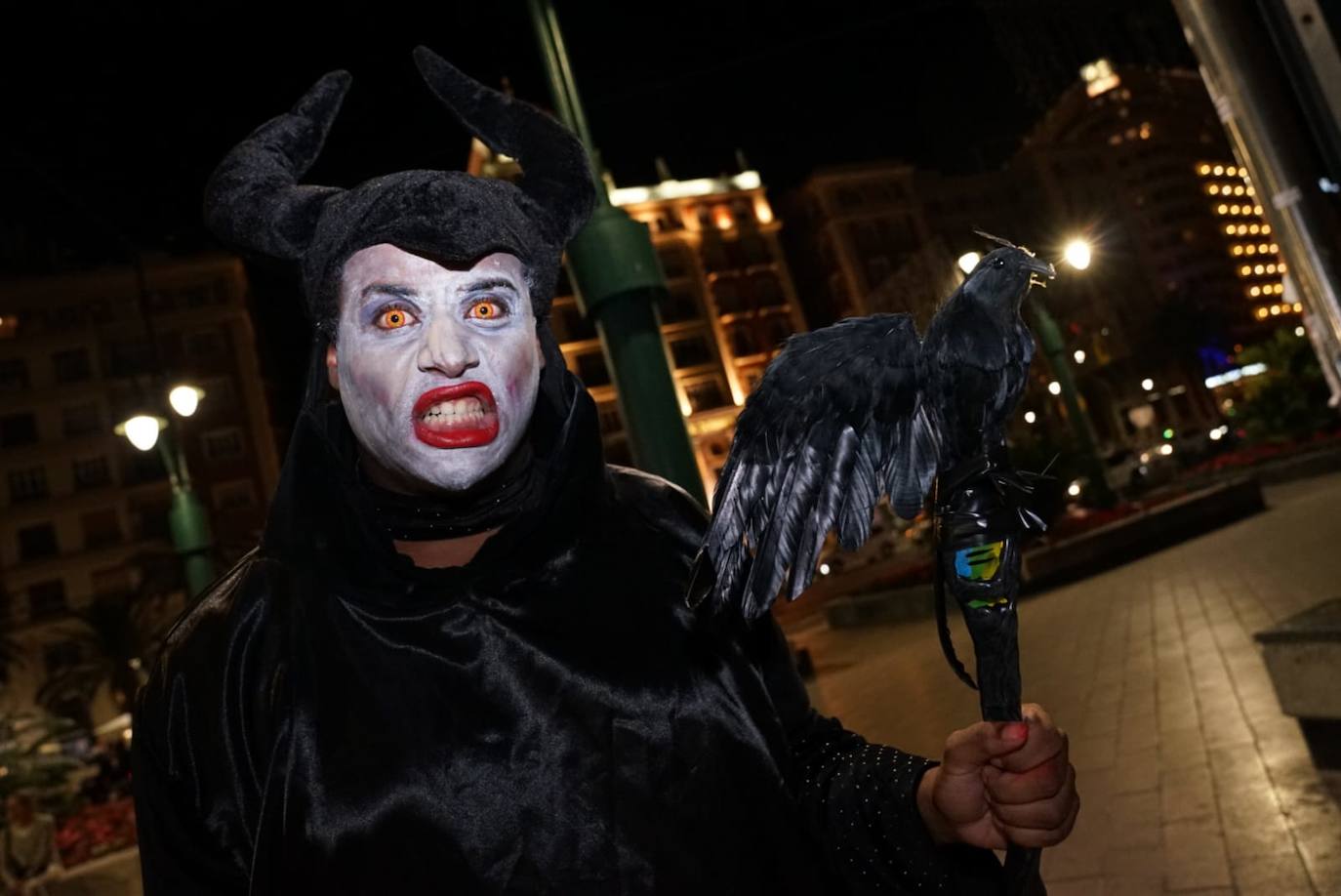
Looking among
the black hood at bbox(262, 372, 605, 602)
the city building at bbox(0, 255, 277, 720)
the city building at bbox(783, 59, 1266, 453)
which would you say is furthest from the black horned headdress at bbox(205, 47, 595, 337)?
the city building at bbox(0, 255, 277, 720)

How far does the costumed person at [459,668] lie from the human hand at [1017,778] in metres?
0.06

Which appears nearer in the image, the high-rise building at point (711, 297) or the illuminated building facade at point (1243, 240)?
the high-rise building at point (711, 297)

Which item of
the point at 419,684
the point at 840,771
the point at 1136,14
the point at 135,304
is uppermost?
the point at 135,304

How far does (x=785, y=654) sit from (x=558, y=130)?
1375 millimetres

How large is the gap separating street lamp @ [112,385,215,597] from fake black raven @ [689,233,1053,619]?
9127 millimetres

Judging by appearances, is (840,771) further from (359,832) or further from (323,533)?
(323,533)

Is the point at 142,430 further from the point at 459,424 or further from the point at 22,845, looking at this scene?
the point at 459,424

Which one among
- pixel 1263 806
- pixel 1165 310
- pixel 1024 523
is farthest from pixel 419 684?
pixel 1165 310

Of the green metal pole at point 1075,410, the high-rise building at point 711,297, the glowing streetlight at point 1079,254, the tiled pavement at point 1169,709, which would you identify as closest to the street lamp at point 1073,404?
the green metal pole at point 1075,410

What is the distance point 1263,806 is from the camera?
3850 mm

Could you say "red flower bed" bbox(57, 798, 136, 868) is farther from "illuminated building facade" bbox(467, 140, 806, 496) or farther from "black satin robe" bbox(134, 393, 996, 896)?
"illuminated building facade" bbox(467, 140, 806, 496)

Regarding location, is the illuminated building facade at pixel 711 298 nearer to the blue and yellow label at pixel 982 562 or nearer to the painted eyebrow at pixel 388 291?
the painted eyebrow at pixel 388 291

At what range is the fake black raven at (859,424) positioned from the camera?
1.16m

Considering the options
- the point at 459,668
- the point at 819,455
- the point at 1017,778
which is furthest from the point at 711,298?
the point at 1017,778
